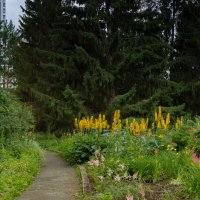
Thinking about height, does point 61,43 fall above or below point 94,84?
above

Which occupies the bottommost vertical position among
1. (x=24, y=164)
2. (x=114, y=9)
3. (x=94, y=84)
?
(x=24, y=164)

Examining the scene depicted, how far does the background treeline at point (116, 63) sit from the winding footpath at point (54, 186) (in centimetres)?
1147

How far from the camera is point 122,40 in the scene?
73.3 feet


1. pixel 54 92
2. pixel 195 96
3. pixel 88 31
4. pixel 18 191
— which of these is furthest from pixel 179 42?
pixel 18 191

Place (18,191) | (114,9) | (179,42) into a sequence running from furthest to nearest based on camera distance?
(179,42) < (114,9) < (18,191)

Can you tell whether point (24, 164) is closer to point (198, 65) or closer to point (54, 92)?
point (54, 92)

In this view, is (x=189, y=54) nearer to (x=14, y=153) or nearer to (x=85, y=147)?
(x=85, y=147)

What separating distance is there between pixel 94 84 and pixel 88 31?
3.18m

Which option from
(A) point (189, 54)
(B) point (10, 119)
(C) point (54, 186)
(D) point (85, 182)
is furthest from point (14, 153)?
(A) point (189, 54)

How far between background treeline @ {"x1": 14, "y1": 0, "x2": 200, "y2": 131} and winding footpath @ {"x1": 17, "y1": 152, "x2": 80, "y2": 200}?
11.5 m

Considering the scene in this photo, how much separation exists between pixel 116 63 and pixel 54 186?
15587 millimetres

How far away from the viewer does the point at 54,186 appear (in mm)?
7797

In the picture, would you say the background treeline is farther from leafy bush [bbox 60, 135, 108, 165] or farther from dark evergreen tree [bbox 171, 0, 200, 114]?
leafy bush [bbox 60, 135, 108, 165]

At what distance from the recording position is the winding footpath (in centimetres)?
684
